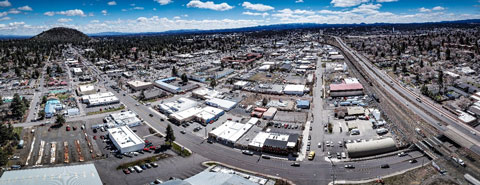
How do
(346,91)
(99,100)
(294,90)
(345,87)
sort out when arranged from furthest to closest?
(294,90)
(345,87)
(346,91)
(99,100)

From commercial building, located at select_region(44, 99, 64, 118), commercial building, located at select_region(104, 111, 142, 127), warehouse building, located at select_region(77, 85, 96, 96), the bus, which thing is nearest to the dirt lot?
the bus

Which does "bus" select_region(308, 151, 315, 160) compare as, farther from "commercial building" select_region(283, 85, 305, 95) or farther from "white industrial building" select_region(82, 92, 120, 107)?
"white industrial building" select_region(82, 92, 120, 107)

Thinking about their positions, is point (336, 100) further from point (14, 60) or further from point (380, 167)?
point (14, 60)

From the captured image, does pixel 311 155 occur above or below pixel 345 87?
below

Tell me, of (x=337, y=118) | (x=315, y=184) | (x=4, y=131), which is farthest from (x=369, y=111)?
(x=4, y=131)

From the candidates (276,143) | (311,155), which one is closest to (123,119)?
(276,143)

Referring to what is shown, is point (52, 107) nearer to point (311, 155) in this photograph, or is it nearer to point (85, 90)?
point (85, 90)
